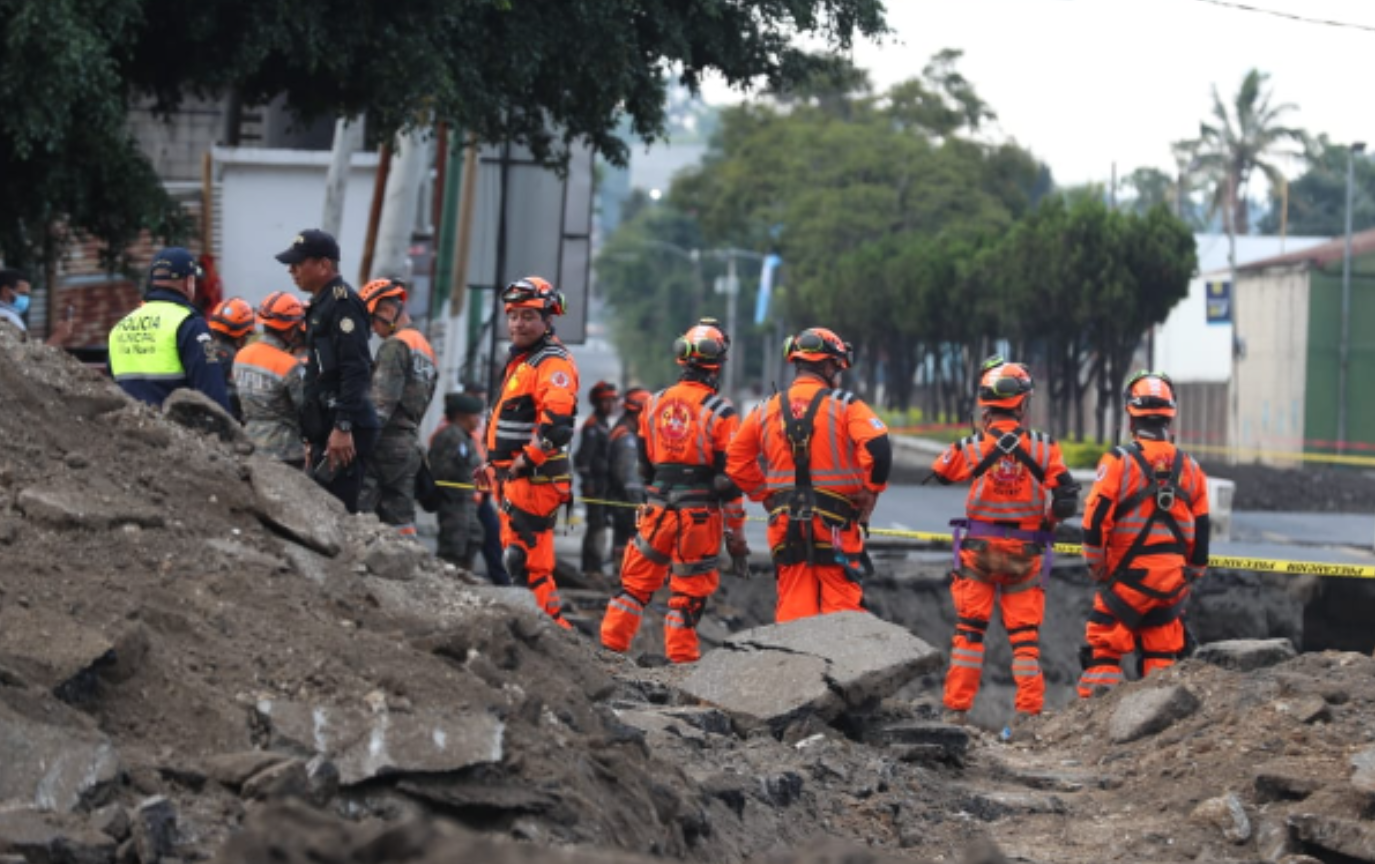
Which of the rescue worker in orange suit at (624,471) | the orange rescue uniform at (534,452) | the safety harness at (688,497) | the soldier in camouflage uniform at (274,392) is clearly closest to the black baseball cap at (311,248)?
the soldier in camouflage uniform at (274,392)

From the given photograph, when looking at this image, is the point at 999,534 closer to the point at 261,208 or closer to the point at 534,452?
the point at 534,452

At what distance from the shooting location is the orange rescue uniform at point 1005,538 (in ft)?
38.5

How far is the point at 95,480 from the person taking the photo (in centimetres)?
743

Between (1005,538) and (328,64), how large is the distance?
7.52 metres

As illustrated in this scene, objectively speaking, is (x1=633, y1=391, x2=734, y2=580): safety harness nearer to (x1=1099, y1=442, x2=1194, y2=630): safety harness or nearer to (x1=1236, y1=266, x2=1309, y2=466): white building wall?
(x1=1099, y1=442, x2=1194, y2=630): safety harness

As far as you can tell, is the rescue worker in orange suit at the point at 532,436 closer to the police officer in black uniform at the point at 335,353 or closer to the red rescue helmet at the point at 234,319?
the police officer in black uniform at the point at 335,353

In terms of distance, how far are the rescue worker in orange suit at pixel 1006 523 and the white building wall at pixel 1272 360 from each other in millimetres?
44393

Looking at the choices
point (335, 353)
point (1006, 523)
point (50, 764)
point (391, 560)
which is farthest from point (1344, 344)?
point (50, 764)

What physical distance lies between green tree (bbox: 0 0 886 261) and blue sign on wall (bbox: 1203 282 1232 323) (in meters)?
37.8

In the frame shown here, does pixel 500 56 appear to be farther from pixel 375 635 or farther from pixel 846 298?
pixel 846 298

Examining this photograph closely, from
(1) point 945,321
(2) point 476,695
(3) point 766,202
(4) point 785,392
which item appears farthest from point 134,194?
(3) point 766,202

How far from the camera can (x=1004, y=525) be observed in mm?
11844

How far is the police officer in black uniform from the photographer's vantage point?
33.6ft

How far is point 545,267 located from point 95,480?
21.5 m
